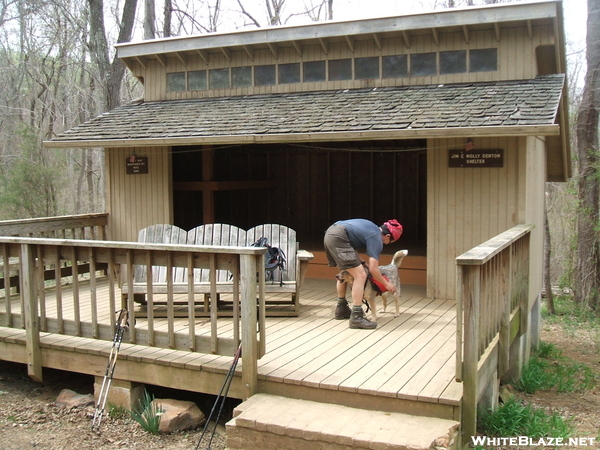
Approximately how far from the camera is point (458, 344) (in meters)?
4.52

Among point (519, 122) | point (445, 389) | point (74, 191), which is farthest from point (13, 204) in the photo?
point (445, 389)

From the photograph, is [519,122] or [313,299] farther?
[313,299]

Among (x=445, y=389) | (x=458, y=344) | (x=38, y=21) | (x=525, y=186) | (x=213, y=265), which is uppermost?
(x=38, y=21)

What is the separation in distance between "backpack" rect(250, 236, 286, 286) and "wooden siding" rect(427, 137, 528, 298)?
88.0 inches

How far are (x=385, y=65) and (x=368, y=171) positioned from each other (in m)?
4.12

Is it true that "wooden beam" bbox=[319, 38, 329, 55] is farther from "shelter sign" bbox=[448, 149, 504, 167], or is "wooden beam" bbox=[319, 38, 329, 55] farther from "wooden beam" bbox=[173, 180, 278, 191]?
"wooden beam" bbox=[173, 180, 278, 191]

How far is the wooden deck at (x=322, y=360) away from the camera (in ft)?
15.3

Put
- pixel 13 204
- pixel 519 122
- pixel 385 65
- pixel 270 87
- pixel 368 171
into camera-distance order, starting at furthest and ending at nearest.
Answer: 1. pixel 13 204
2. pixel 368 171
3. pixel 270 87
4. pixel 385 65
5. pixel 519 122

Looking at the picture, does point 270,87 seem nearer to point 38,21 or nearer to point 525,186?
point 525,186

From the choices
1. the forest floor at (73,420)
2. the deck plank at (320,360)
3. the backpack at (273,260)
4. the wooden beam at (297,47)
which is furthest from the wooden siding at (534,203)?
the wooden beam at (297,47)

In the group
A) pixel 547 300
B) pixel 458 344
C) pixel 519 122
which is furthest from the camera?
pixel 547 300

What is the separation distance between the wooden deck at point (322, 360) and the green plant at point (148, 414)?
193 millimetres

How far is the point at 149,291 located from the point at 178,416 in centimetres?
105

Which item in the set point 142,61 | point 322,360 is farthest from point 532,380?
point 142,61
